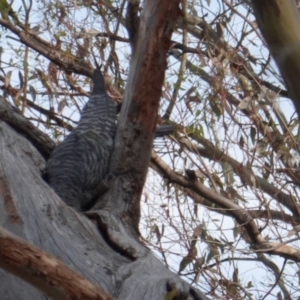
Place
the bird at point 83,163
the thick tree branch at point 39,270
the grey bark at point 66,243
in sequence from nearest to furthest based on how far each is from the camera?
the thick tree branch at point 39,270
the grey bark at point 66,243
the bird at point 83,163

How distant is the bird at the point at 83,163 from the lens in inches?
101

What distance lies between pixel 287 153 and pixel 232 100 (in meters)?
0.47

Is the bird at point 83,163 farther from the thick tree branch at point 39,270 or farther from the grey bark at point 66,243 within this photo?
the thick tree branch at point 39,270

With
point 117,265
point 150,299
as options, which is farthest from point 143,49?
point 150,299

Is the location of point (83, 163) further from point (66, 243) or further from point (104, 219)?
point (66, 243)

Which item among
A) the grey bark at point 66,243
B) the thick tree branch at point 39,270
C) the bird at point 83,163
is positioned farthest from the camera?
the bird at point 83,163

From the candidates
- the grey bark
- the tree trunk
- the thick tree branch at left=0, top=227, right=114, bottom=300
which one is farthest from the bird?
the thick tree branch at left=0, top=227, right=114, bottom=300

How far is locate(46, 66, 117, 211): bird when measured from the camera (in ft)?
8.45

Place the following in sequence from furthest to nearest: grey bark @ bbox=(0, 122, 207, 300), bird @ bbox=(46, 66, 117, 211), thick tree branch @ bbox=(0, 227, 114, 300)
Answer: bird @ bbox=(46, 66, 117, 211) < grey bark @ bbox=(0, 122, 207, 300) < thick tree branch @ bbox=(0, 227, 114, 300)

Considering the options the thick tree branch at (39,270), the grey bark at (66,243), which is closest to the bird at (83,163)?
the grey bark at (66,243)

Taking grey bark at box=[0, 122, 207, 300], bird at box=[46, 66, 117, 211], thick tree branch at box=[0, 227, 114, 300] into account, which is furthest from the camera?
bird at box=[46, 66, 117, 211]

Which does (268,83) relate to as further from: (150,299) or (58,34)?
(150,299)

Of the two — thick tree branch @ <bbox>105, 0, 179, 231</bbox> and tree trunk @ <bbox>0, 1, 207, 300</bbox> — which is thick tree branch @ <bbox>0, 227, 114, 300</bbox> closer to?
tree trunk @ <bbox>0, 1, 207, 300</bbox>

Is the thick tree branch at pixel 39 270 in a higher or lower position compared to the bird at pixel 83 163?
lower
